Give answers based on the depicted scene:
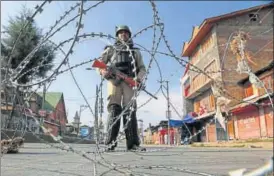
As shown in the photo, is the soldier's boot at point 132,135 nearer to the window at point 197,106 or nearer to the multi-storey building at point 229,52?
the multi-storey building at point 229,52

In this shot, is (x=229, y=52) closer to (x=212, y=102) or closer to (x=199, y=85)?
(x=212, y=102)

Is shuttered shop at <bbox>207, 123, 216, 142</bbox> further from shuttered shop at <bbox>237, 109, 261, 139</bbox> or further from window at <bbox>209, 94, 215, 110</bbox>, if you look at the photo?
shuttered shop at <bbox>237, 109, 261, 139</bbox>

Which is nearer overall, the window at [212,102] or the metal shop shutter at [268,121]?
the metal shop shutter at [268,121]

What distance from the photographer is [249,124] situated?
70.6 ft

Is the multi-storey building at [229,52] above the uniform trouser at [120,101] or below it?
above

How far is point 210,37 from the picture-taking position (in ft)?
87.1

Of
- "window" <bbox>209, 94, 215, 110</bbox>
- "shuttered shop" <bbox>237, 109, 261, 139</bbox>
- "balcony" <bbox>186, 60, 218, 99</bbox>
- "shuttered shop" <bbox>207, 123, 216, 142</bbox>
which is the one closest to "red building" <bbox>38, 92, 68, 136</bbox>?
"shuttered shop" <bbox>237, 109, 261, 139</bbox>

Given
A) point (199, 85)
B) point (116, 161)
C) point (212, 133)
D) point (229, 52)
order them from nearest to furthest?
point (116, 161), point (229, 52), point (212, 133), point (199, 85)

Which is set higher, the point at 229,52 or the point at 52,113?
the point at 229,52

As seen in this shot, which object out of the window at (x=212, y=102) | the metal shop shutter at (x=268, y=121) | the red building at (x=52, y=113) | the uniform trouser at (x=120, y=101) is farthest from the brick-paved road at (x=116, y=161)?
the window at (x=212, y=102)

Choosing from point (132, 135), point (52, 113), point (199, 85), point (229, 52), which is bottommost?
point (132, 135)

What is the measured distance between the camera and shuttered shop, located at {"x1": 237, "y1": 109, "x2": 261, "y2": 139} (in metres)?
20.3

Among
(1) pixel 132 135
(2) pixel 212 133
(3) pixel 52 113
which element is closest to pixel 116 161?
(1) pixel 132 135

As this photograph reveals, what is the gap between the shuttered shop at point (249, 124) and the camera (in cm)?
2033
